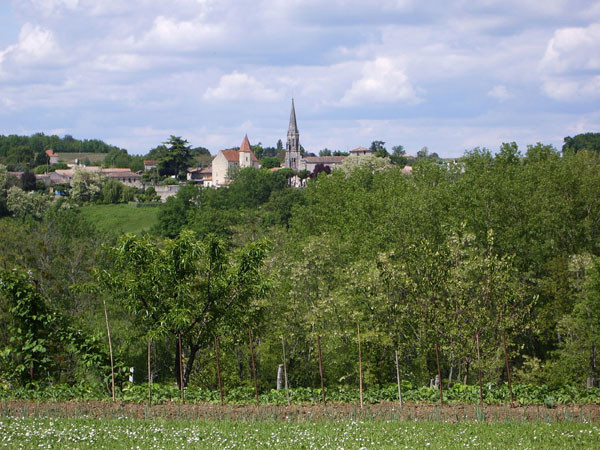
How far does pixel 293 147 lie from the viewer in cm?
18488

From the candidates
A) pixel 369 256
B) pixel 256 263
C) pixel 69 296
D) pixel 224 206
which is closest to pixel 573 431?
pixel 256 263

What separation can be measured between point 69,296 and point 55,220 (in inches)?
971

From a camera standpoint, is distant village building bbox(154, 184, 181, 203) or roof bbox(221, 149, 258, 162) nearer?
distant village building bbox(154, 184, 181, 203)

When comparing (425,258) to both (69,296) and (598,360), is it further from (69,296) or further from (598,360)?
(69,296)

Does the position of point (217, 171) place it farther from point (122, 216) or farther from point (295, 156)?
point (122, 216)

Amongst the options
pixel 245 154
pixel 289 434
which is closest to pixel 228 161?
pixel 245 154

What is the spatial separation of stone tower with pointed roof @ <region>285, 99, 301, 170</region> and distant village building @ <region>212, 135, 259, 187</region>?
Result: 15.2m

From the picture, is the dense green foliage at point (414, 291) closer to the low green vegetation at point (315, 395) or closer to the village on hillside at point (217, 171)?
the low green vegetation at point (315, 395)

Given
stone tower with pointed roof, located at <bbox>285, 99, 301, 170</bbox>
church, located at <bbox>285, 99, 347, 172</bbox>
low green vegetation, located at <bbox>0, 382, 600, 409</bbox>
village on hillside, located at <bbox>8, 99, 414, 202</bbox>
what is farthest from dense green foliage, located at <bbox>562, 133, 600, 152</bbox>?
low green vegetation, located at <bbox>0, 382, 600, 409</bbox>

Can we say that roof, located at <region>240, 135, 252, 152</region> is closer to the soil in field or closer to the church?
the church

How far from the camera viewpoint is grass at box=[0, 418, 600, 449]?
38.3 ft

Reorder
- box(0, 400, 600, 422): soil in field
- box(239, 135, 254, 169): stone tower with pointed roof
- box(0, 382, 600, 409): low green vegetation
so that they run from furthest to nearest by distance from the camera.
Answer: box(239, 135, 254, 169): stone tower with pointed roof < box(0, 382, 600, 409): low green vegetation < box(0, 400, 600, 422): soil in field

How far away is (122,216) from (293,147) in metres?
87.4

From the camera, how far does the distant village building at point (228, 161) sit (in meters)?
164
